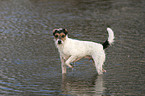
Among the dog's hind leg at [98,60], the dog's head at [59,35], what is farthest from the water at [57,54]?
the dog's head at [59,35]

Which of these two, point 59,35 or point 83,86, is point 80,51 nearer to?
point 59,35

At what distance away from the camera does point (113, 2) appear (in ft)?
103

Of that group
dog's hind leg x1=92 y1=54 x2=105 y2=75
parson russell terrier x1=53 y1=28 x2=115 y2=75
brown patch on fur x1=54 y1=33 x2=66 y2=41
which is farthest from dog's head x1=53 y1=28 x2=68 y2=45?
dog's hind leg x1=92 y1=54 x2=105 y2=75

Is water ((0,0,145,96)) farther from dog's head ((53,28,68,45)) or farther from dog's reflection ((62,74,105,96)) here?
dog's head ((53,28,68,45))

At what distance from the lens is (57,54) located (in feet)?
50.4

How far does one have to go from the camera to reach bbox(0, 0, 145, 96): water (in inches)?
440

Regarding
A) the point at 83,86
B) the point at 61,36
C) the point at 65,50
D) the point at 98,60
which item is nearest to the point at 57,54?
the point at 65,50

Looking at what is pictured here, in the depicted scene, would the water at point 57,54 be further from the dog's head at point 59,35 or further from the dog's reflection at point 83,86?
the dog's head at point 59,35

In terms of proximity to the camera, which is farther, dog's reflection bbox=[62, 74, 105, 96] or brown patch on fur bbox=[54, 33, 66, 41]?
brown patch on fur bbox=[54, 33, 66, 41]

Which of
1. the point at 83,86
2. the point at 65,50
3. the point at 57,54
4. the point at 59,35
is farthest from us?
the point at 57,54

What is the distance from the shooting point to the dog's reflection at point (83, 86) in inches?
415

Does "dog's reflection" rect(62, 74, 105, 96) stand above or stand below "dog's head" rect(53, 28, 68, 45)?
below

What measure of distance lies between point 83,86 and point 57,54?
14.2 feet

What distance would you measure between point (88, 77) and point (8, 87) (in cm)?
285
